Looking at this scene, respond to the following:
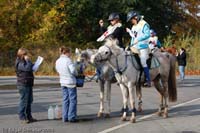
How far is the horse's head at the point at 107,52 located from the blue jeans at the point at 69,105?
3.23 ft

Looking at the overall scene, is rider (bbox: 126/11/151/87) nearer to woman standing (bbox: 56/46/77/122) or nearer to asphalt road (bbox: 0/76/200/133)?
asphalt road (bbox: 0/76/200/133)

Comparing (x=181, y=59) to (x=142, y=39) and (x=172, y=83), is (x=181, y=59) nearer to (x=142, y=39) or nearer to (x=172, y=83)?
(x=172, y=83)

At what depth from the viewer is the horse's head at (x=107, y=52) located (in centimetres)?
1245

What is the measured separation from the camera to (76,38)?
46.5m

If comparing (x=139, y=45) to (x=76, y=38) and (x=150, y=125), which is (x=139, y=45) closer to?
(x=150, y=125)

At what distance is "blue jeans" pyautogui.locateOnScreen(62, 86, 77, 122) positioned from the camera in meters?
12.6

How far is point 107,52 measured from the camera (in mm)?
12555

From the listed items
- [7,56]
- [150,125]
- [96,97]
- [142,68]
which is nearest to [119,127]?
[150,125]

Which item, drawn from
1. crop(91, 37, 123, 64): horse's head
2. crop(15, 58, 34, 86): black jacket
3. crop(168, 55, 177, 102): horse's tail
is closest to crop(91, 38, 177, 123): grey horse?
crop(91, 37, 123, 64): horse's head

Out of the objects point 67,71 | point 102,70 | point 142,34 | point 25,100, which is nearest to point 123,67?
point 102,70

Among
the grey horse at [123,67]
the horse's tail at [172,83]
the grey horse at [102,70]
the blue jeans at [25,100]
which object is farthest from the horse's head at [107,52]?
the horse's tail at [172,83]

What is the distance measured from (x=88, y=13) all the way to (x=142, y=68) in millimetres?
32918

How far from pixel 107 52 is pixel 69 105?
1.67 m

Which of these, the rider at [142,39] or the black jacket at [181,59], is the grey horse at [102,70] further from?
the black jacket at [181,59]
